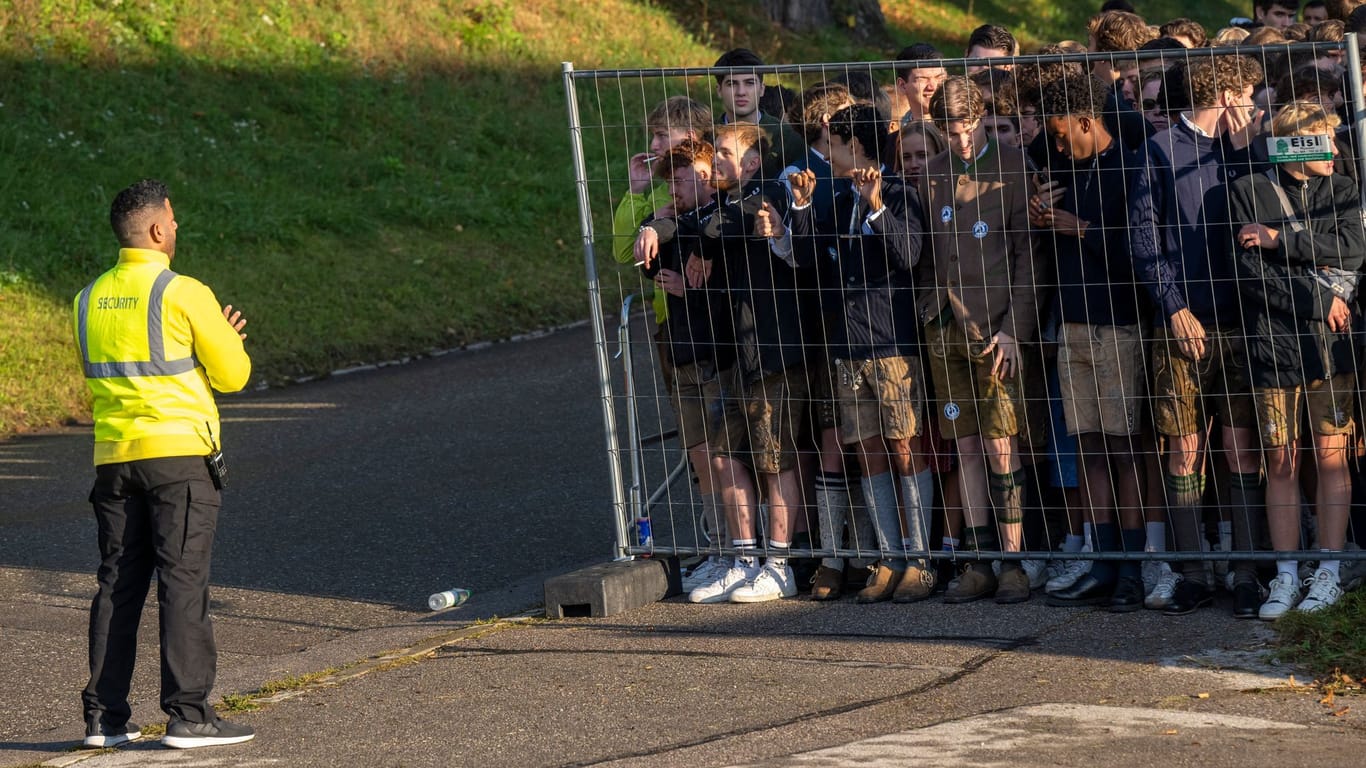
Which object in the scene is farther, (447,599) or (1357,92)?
(447,599)

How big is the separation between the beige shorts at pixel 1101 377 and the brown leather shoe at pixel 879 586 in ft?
3.17

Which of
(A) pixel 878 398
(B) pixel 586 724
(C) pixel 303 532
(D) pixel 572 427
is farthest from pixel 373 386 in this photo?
(B) pixel 586 724

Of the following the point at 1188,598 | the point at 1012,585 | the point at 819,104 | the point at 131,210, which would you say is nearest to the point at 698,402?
the point at 819,104

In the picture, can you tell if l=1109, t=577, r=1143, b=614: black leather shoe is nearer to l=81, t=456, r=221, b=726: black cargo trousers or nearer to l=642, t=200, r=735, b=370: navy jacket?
l=642, t=200, r=735, b=370: navy jacket

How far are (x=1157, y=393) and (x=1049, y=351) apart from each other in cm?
47

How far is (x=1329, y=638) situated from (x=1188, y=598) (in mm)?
742

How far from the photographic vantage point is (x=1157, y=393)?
6.96 meters

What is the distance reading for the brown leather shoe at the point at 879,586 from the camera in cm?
736

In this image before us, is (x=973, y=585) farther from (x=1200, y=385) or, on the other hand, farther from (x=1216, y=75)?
(x=1216, y=75)

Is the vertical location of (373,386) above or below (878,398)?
above

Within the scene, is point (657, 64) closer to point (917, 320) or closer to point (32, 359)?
point (32, 359)

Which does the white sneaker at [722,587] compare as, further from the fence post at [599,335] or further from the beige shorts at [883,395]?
the beige shorts at [883,395]

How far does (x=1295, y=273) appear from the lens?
6684 mm

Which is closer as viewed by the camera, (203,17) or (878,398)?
(878,398)
